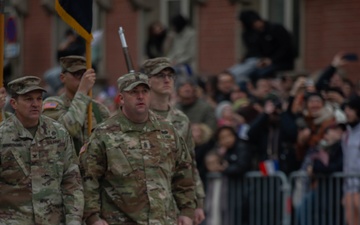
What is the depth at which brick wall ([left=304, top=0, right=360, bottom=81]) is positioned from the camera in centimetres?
1922

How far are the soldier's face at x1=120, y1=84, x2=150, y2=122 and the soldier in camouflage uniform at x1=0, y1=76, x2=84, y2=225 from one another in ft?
2.11

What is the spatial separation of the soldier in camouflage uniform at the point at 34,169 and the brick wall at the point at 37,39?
15628mm

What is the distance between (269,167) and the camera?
15.8 m

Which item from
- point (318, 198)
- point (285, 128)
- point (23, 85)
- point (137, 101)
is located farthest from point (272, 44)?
point (23, 85)

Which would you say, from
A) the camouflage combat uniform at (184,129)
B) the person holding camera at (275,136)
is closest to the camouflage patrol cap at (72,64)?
the camouflage combat uniform at (184,129)

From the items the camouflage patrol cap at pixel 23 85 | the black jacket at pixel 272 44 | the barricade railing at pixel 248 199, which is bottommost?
the barricade railing at pixel 248 199

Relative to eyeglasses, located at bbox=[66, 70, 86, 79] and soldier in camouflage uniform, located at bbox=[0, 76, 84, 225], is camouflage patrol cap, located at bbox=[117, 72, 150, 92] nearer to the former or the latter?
soldier in camouflage uniform, located at bbox=[0, 76, 84, 225]

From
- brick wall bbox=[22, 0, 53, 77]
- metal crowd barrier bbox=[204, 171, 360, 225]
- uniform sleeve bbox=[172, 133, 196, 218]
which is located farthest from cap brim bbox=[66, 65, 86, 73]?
brick wall bbox=[22, 0, 53, 77]

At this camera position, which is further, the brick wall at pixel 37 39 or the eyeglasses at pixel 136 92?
the brick wall at pixel 37 39

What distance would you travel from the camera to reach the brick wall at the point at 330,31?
19.2 meters

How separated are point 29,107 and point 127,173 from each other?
1.00m

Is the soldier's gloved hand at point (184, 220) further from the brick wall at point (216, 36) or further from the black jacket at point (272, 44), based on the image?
the brick wall at point (216, 36)

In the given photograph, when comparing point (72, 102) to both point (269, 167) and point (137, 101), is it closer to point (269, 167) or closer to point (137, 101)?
point (137, 101)

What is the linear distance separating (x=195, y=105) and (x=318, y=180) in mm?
2101
